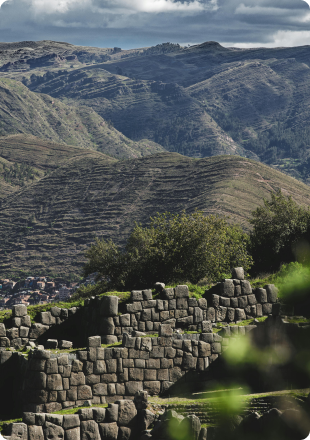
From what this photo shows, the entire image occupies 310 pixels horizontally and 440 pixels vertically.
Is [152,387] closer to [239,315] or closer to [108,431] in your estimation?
[108,431]

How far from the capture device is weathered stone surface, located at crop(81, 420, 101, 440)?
58.2 feet

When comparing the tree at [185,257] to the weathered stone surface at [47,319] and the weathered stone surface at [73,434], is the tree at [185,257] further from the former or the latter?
the weathered stone surface at [73,434]

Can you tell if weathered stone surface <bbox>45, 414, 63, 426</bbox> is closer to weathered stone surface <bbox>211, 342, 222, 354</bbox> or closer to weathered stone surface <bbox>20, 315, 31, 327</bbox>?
weathered stone surface <bbox>211, 342, 222, 354</bbox>

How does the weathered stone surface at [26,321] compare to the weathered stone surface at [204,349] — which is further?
the weathered stone surface at [26,321]

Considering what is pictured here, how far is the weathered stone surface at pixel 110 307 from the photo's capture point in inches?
919

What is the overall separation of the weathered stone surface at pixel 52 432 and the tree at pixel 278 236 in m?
20.3

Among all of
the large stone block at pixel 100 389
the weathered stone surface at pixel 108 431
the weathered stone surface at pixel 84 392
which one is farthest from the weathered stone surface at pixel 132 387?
the weathered stone surface at pixel 108 431

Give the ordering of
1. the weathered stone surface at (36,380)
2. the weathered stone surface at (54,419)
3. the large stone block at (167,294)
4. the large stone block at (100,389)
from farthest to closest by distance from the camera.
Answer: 1. the large stone block at (167,294)
2. the large stone block at (100,389)
3. the weathered stone surface at (36,380)
4. the weathered stone surface at (54,419)

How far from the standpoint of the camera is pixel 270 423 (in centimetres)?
1664

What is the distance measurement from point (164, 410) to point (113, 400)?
1.91 metres

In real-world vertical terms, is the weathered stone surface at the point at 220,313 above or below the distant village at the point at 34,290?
below

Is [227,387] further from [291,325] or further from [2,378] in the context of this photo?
[2,378]

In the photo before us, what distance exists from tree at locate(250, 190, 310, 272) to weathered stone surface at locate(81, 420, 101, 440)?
1955 centimetres

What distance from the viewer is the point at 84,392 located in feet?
65.0
